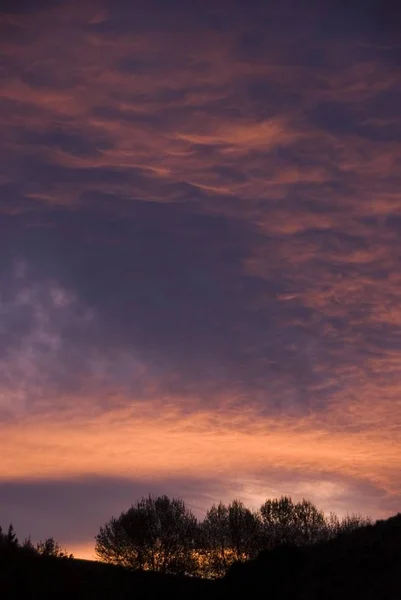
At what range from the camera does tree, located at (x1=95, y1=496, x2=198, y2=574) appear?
280 ft

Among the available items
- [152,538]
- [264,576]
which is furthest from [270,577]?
[152,538]

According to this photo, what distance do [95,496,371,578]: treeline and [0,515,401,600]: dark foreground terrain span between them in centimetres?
3865

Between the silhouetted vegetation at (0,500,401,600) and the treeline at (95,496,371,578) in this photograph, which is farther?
the treeline at (95,496,371,578)

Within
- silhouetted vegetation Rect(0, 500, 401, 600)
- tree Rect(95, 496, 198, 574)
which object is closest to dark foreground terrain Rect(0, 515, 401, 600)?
silhouetted vegetation Rect(0, 500, 401, 600)

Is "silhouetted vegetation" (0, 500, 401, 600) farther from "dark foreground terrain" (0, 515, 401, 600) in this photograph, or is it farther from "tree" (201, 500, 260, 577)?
"tree" (201, 500, 260, 577)

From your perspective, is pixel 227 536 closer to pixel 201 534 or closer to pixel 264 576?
pixel 201 534

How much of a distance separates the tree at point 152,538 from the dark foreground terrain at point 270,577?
125 feet

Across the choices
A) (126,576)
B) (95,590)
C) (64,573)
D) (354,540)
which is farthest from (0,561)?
(354,540)

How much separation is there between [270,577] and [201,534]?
49.8 meters

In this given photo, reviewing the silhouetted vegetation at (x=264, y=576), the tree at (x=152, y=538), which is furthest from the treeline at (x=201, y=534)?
the silhouetted vegetation at (x=264, y=576)

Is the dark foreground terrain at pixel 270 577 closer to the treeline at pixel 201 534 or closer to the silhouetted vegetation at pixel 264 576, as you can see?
the silhouetted vegetation at pixel 264 576

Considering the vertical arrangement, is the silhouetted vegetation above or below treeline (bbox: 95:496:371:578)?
below

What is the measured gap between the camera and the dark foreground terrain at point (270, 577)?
33375mm

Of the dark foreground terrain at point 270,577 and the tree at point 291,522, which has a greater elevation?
the tree at point 291,522
